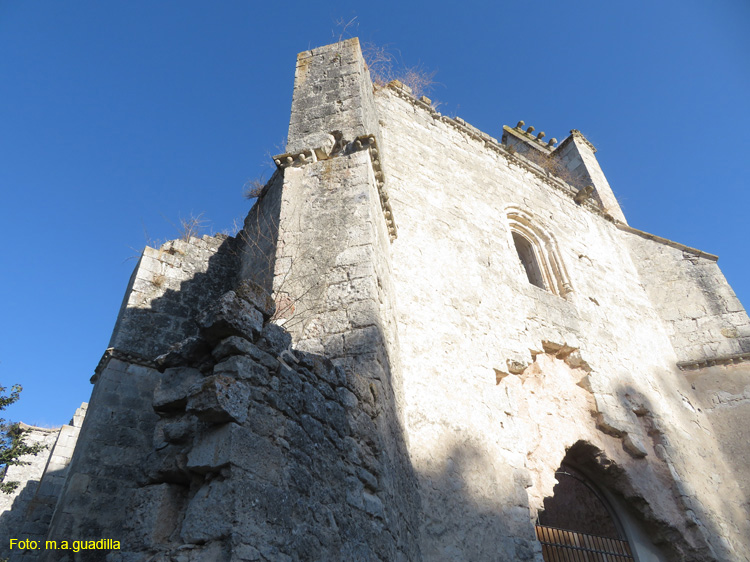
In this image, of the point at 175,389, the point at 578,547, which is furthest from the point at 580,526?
the point at 175,389

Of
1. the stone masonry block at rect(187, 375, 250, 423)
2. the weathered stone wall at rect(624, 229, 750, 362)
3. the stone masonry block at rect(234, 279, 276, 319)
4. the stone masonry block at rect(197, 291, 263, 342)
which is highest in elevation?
the weathered stone wall at rect(624, 229, 750, 362)

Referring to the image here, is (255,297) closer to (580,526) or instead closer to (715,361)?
(580,526)

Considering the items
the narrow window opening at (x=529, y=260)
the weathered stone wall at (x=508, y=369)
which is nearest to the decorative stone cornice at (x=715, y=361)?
the weathered stone wall at (x=508, y=369)

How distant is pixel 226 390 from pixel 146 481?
1.74 feet

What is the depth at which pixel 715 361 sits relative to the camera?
24.9ft

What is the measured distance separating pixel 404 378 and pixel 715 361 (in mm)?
5674

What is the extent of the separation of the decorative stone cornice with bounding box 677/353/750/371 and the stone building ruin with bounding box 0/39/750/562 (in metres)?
0.02

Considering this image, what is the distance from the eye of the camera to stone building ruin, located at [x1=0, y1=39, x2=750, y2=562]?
2291 millimetres

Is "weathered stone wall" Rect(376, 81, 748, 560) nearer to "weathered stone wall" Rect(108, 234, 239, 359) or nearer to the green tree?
"weathered stone wall" Rect(108, 234, 239, 359)

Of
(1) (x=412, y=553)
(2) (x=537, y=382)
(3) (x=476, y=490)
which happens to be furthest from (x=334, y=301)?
(2) (x=537, y=382)

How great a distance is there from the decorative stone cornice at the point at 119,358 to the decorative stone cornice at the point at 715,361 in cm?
722

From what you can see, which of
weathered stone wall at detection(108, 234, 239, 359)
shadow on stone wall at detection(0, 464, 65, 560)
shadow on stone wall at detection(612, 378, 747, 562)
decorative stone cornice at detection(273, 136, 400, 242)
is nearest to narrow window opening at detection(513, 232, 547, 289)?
shadow on stone wall at detection(612, 378, 747, 562)

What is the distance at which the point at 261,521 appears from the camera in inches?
80.7

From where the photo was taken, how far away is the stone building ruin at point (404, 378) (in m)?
2.29
